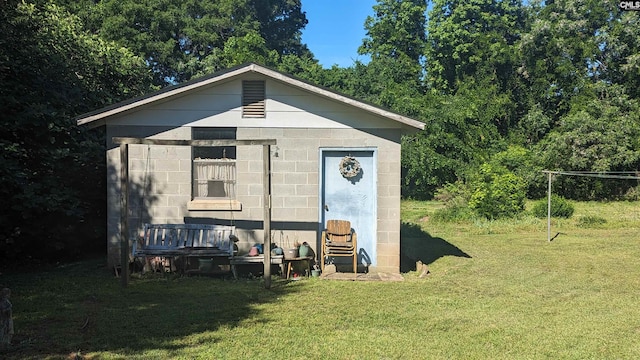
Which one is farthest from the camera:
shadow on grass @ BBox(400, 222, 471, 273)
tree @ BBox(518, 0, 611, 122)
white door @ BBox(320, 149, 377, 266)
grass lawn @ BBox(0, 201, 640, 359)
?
tree @ BBox(518, 0, 611, 122)

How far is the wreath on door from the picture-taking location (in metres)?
9.23

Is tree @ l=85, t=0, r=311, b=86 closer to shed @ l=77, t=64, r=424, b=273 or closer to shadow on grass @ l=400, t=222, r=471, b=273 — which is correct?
shadow on grass @ l=400, t=222, r=471, b=273

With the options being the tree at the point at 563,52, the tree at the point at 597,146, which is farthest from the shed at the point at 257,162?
the tree at the point at 563,52

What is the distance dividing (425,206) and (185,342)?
20472 millimetres

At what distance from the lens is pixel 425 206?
2456 cm

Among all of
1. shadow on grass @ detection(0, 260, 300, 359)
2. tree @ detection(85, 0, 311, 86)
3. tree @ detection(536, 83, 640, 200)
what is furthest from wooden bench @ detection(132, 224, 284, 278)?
tree @ detection(85, 0, 311, 86)

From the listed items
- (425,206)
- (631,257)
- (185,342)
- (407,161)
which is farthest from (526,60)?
(185,342)

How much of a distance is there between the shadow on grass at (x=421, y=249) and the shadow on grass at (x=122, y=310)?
3613 mm

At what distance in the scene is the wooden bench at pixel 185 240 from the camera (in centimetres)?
876

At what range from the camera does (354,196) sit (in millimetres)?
9383

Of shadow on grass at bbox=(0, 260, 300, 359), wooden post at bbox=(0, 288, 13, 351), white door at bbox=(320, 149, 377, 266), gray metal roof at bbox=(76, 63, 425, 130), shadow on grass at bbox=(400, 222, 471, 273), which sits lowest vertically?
shadow on grass at bbox=(400, 222, 471, 273)

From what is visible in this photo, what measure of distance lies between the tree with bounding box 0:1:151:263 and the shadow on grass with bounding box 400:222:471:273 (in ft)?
24.0

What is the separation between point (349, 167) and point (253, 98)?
7.59 feet

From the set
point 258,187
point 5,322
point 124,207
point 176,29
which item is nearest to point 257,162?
point 258,187
